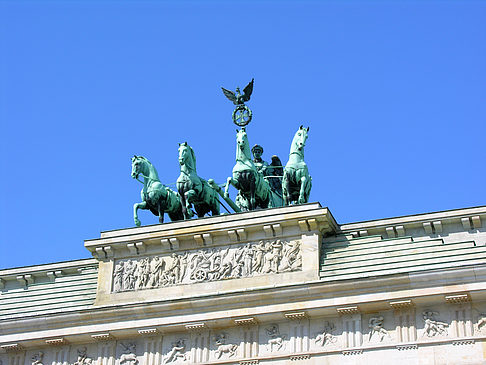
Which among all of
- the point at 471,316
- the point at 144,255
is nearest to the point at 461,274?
the point at 471,316

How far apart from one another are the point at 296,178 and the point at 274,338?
517cm

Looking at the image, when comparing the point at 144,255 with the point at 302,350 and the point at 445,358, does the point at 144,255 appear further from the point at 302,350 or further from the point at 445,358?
the point at 445,358

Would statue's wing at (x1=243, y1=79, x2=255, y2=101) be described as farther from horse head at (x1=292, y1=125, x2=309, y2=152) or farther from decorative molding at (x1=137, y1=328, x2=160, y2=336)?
decorative molding at (x1=137, y1=328, x2=160, y2=336)

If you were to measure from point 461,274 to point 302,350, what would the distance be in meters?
4.66

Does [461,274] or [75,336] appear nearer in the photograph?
[461,274]

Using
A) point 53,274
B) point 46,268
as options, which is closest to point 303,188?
point 53,274

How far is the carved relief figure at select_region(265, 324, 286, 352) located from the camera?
33.0 m

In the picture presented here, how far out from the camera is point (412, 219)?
34.6 m

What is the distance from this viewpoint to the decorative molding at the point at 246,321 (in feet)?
109

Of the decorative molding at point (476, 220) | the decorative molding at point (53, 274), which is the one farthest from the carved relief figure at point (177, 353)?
the decorative molding at point (476, 220)

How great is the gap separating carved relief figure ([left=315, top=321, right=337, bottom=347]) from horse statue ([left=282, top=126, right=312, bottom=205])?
4.38 meters

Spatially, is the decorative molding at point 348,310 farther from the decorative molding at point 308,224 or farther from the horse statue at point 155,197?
the horse statue at point 155,197

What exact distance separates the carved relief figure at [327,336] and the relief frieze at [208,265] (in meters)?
1.93

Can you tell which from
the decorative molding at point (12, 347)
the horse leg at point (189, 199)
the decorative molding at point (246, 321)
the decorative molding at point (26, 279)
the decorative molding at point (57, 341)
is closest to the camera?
the decorative molding at point (246, 321)
